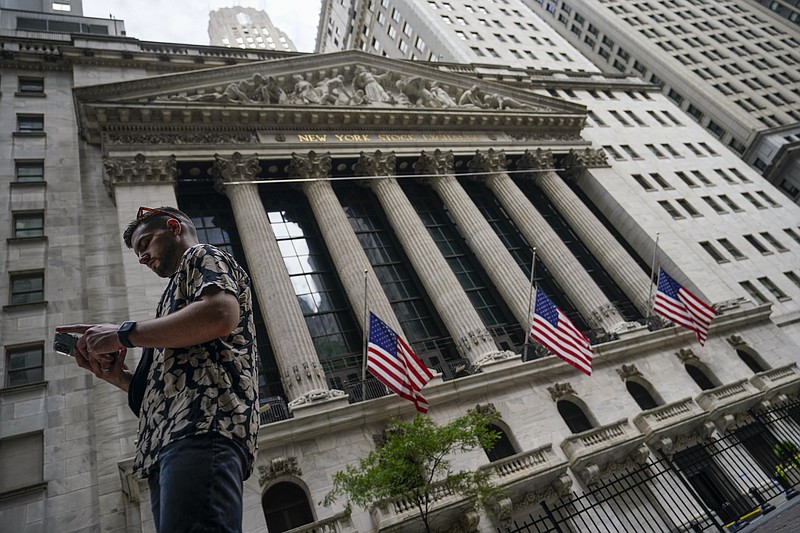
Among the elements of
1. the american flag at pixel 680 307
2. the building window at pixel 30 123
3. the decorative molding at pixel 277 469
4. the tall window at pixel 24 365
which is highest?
the building window at pixel 30 123

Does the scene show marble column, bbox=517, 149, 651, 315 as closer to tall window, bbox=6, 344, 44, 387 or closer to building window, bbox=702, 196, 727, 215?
building window, bbox=702, 196, 727, 215

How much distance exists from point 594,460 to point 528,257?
15121mm

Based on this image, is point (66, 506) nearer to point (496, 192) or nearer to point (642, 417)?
point (642, 417)

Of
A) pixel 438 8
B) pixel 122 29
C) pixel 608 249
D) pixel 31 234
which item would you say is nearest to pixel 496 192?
pixel 608 249

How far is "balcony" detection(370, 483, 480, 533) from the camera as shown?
16172 mm

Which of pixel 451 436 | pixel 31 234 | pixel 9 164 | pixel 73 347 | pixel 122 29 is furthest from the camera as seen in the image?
pixel 122 29

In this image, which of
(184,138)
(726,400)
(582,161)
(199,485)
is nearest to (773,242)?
(582,161)

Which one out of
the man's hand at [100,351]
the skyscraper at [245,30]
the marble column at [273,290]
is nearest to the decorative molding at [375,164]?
→ the marble column at [273,290]

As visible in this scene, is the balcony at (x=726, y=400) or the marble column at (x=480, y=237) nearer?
the balcony at (x=726, y=400)

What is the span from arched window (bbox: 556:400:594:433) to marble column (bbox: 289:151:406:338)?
8224 mm

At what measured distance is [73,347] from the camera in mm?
3965

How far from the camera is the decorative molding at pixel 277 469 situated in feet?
57.8

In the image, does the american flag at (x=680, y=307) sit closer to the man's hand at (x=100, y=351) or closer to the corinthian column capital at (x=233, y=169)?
the corinthian column capital at (x=233, y=169)

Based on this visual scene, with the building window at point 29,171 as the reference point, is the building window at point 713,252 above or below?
below
